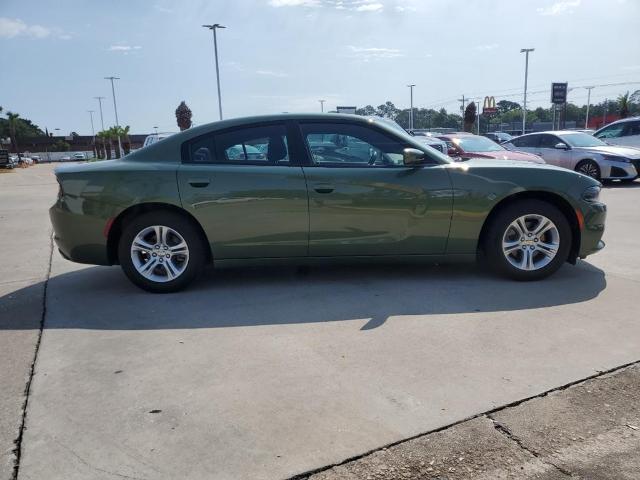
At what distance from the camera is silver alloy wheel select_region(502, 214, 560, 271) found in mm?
4656

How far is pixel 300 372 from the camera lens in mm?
3066

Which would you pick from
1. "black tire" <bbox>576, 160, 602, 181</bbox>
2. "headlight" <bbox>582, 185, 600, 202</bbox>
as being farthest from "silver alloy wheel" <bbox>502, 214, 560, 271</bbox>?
"black tire" <bbox>576, 160, 602, 181</bbox>

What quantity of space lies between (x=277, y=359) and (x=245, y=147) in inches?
82.2

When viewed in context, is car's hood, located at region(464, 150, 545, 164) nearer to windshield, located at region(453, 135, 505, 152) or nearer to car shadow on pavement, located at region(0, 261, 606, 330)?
windshield, located at region(453, 135, 505, 152)

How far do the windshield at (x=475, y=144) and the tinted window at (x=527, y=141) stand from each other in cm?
186

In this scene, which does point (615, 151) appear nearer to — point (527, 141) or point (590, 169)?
point (590, 169)

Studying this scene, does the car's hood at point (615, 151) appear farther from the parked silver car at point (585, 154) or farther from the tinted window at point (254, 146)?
the tinted window at point (254, 146)

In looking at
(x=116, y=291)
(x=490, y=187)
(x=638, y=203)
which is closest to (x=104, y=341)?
(x=116, y=291)

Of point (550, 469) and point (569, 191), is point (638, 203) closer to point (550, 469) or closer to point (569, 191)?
point (569, 191)

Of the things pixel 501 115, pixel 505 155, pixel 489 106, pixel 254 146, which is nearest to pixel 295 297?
pixel 254 146

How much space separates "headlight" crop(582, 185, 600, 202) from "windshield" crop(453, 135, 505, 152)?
7.83 meters

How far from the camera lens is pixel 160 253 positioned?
4.58 metres

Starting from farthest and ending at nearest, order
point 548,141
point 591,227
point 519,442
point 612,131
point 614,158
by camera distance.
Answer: point 612,131 → point 548,141 → point 614,158 → point 591,227 → point 519,442

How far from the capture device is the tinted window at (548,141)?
44.9 ft
